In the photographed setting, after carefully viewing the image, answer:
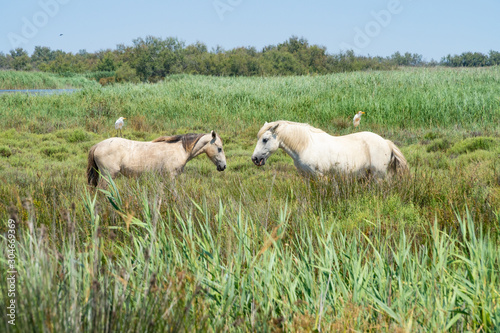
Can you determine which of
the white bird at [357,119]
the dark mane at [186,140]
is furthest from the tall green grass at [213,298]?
the white bird at [357,119]

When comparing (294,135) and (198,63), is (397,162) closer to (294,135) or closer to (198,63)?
(294,135)

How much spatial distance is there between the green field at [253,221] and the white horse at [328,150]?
2.05ft

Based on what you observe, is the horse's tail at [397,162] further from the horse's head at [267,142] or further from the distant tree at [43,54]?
the distant tree at [43,54]

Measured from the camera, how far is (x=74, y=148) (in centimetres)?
1182

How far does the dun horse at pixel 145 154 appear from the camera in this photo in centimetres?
705

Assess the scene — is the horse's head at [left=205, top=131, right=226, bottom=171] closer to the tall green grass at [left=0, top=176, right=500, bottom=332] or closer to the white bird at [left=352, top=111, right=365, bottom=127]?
the tall green grass at [left=0, top=176, right=500, bottom=332]

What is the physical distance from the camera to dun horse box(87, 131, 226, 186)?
7047 millimetres

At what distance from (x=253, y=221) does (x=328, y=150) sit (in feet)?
9.46

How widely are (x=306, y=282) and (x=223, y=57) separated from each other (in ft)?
225

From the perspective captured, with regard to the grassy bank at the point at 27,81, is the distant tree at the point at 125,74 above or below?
above

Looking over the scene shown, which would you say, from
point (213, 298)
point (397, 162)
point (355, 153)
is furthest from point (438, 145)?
point (213, 298)

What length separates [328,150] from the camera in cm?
651

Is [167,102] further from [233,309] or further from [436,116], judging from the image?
[233,309]

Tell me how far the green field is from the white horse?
62 cm
